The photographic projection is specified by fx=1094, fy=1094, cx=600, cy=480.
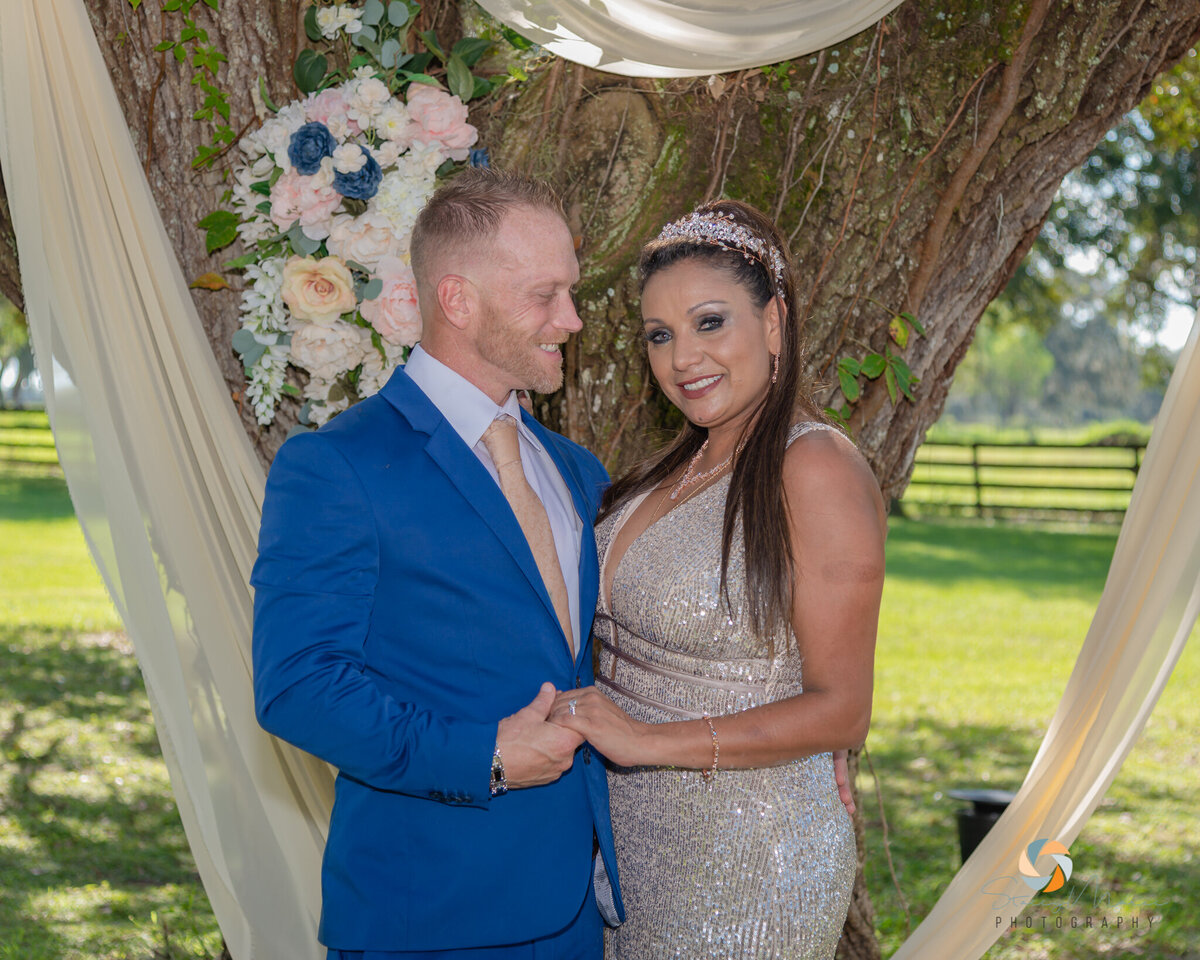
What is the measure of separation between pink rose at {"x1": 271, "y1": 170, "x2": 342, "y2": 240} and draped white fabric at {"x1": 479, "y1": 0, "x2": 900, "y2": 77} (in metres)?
0.62

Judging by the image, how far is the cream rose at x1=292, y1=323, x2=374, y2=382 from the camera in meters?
2.69

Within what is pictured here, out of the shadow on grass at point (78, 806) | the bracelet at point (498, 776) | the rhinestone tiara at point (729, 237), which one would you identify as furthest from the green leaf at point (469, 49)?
the shadow on grass at point (78, 806)

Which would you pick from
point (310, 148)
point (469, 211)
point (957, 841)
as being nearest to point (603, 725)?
point (469, 211)

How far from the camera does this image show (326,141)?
263 cm

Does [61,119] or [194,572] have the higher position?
[61,119]

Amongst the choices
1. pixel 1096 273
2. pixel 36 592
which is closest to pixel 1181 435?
pixel 36 592

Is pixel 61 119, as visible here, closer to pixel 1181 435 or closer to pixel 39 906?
pixel 1181 435

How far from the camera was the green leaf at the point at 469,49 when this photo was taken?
9.42ft

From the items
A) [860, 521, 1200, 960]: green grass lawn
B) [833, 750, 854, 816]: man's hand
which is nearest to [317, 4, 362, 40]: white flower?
[833, 750, 854, 816]: man's hand

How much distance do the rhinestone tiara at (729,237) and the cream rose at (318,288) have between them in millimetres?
815

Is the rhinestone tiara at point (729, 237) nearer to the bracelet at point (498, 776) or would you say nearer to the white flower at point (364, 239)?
the white flower at point (364, 239)

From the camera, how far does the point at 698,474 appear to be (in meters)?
2.51

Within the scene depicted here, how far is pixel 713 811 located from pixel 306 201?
1701mm

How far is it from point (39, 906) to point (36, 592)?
6.64 metres
